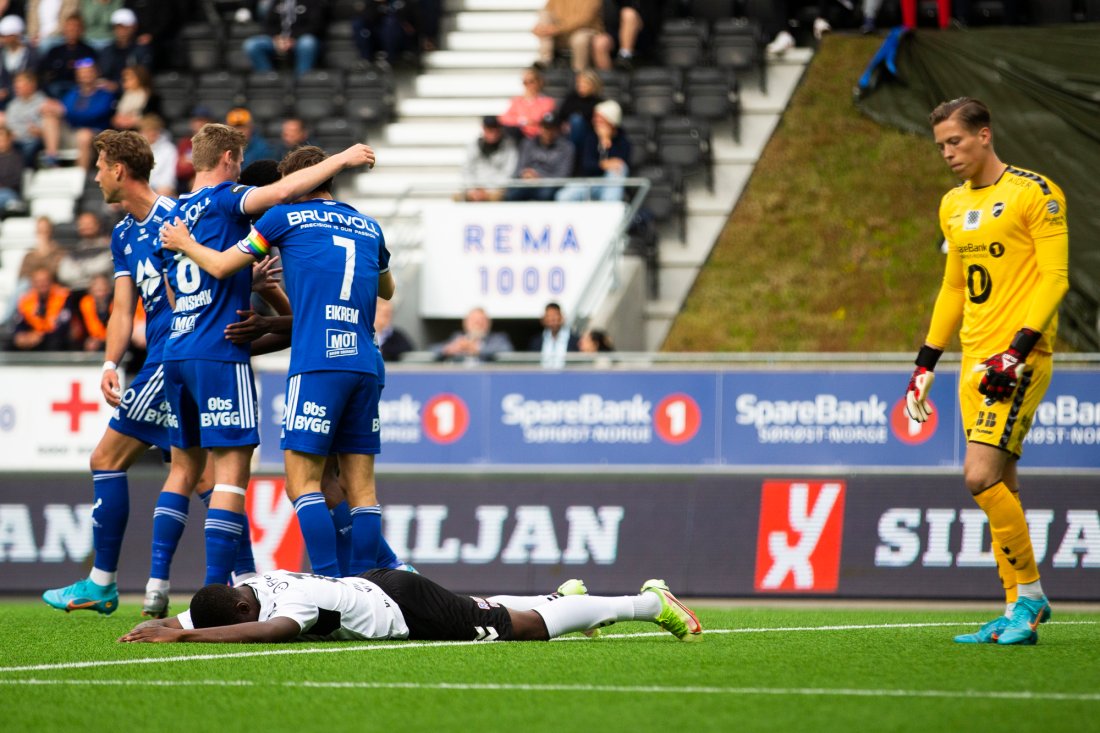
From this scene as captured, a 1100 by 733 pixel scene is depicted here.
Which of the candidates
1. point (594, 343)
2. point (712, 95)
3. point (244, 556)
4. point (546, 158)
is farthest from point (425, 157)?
point (244, 556)

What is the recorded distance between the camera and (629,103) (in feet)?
66.9

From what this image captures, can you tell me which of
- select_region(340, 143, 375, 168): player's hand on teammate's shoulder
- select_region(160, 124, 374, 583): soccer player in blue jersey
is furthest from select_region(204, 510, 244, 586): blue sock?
select_region(340, 143, 375, 168): player's hand on teammate's shoulder

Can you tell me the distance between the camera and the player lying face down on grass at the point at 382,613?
6645mm

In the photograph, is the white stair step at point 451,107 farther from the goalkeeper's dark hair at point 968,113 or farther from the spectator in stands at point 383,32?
the goalkeeper's dark hair at point 968,113

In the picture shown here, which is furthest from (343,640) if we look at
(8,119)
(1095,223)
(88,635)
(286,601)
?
(8,119)

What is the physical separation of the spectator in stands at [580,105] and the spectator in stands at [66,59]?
740 cm

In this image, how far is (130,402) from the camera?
9008 millimetres

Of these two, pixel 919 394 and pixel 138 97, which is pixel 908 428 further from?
pixel 138 97

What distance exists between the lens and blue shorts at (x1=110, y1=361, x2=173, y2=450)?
8.94m

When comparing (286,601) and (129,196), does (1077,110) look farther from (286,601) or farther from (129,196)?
(286,601)

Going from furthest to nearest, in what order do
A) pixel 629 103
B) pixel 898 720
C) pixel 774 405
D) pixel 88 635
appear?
1. pixel 629 103
2. pixel 774 405
3. pixel 88 635
4. pixel 898 720

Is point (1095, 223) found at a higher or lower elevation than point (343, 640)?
higher

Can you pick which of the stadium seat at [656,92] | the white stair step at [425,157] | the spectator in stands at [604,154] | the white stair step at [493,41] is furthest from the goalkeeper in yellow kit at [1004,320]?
the white stair step at [493,41]

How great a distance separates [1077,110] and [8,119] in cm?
1419
